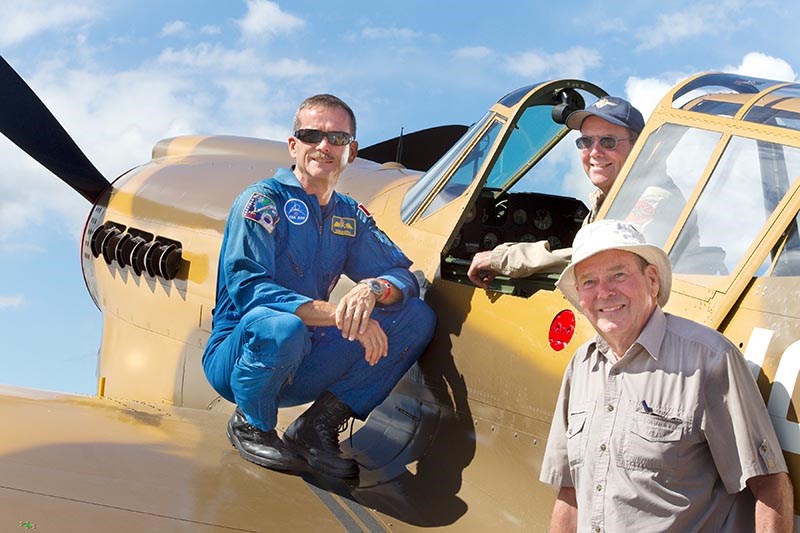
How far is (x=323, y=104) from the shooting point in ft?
14.7

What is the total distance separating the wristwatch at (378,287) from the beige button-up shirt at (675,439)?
157 centimetres

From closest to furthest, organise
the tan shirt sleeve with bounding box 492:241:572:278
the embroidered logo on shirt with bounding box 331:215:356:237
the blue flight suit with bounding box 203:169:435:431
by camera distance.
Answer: the blue flight suit with bounding box 203:169:435:431 < the tan shirt sleeve with bounding box 492:241:572:278 < the embroidered logo on shirt with bounding box 331:215:356:237

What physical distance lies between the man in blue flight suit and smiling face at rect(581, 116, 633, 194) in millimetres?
1015

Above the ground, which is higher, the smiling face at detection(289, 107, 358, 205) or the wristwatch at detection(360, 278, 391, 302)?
the smiling face at detection(289, 107, 358, 205)

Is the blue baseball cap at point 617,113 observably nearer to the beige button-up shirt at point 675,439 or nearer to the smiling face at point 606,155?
the smiling face at point 606,155

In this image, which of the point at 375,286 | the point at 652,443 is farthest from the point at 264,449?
the point at 652,443

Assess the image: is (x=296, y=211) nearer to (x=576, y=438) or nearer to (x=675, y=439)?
(x=576, y=438)

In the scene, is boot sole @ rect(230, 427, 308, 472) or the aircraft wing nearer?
the aircraft wing

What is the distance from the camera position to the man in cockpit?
4.11 metres

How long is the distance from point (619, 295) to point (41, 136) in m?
6.71

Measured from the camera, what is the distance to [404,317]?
14.2 feet

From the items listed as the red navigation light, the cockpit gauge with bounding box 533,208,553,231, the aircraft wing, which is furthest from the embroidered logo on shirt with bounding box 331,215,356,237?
the cockpit gauge with bounding box 533,208,553,231

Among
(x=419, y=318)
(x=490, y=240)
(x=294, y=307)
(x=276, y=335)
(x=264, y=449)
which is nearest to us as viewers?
(x=276, y=335)

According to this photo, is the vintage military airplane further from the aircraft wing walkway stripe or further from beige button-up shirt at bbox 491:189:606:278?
beige button-up shirt at bbox 491:189:606:278
